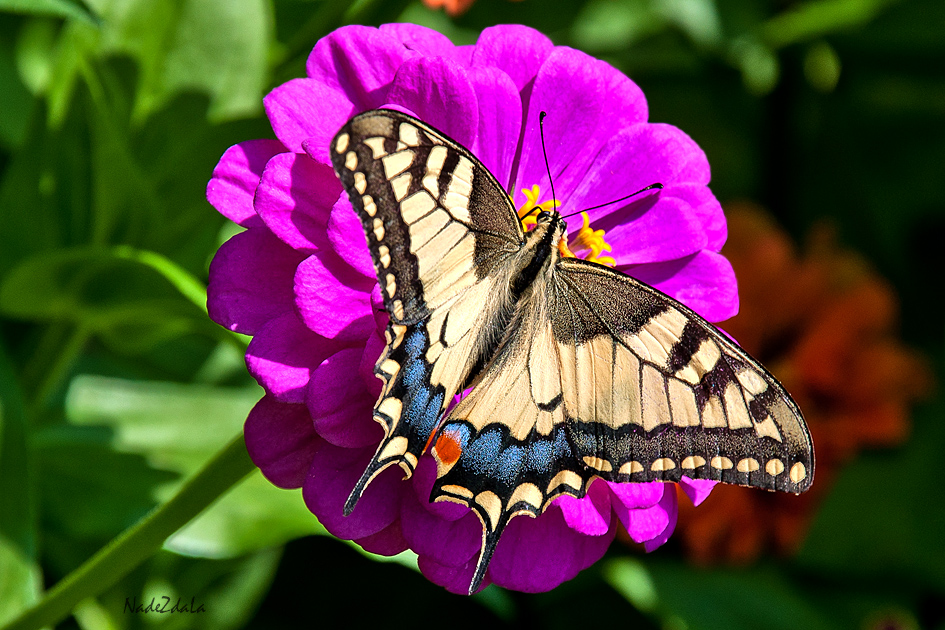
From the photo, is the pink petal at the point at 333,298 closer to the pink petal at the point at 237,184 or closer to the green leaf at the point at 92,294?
the pink petal at the point at 237,184

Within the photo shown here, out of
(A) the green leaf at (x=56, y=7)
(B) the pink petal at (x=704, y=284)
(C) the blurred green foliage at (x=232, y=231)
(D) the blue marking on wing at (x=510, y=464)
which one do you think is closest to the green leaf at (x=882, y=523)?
(C) the blurred green foliage at (x=232, y=231)

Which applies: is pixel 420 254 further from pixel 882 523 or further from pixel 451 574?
pixel 882 523

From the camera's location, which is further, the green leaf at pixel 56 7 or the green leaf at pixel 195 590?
the green leaf at pixel 195 590

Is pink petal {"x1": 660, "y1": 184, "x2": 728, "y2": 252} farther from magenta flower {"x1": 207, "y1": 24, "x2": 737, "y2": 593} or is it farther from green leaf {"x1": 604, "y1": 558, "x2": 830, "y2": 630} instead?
green leaf {"x1": 604, "y1": 558, "x2": 830, "y2": 630}

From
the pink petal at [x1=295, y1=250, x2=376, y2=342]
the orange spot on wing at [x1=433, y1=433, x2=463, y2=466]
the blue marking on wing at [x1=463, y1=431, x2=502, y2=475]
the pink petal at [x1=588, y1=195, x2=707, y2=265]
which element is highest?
the pink petal at [x1=295, y1=250, x2=376, y2=342]

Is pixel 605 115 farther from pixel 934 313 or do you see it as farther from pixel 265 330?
pixel 934 313

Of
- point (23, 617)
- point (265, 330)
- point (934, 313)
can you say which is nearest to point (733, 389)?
point (265, 330)

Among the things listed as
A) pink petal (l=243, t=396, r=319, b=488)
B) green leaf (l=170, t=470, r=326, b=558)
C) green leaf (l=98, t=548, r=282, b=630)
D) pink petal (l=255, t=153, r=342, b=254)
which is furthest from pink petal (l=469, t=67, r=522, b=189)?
green leaf (l=98, t=548, r=282, b=630)
